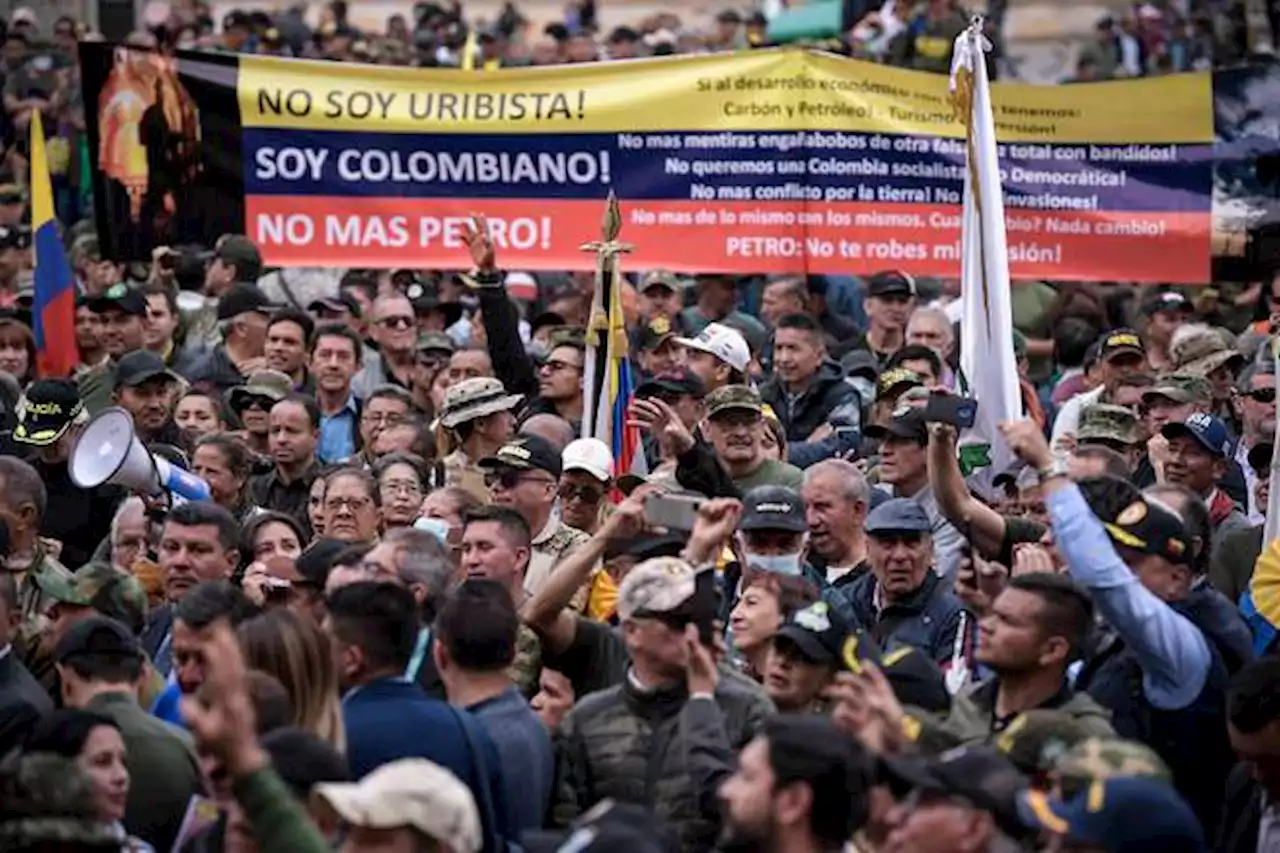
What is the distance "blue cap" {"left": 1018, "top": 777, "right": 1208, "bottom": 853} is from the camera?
23.9ft

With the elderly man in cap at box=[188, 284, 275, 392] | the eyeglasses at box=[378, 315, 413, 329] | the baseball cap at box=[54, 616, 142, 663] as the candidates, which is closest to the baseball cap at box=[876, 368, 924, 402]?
the eyeglasses at box=[378, 315, 413, 329]

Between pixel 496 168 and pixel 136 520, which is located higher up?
pixel 496 168

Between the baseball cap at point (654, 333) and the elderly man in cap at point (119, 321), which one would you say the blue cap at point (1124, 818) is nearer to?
the baseball cap at point (654, 333)

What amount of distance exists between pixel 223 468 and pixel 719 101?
414 cm

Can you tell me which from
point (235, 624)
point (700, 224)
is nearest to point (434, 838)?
point (235, 624)

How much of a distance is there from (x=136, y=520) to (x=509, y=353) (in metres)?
2.99

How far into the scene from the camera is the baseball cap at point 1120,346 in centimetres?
1566

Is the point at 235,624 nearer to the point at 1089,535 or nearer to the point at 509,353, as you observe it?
the point at 1089,535

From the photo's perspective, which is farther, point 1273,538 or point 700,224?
point 700,224

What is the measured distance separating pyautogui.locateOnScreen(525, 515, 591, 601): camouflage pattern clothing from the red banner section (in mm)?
4689

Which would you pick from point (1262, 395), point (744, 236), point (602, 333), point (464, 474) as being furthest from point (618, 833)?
point (744, 236)

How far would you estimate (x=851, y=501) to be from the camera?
466 inches

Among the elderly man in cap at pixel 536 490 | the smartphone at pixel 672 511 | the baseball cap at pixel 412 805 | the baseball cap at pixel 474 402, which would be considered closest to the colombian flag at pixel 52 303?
the baseball cap at pixel 474 402

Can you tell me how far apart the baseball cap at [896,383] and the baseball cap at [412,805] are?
6.79 meters
